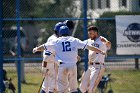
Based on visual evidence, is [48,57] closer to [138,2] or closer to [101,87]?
[101,87]

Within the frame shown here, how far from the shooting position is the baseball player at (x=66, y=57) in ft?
36.6

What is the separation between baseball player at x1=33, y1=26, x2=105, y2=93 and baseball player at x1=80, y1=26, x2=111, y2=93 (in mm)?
1249

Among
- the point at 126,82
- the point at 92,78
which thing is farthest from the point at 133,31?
the point at 92,78

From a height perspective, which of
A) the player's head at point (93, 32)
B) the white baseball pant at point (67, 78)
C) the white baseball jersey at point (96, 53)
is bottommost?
the white baseball pant at point (67, 78)

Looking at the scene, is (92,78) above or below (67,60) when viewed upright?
below

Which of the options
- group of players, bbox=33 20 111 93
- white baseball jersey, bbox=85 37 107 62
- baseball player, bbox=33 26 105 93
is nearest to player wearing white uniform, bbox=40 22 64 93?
group of players, bbox=33 20 111 93

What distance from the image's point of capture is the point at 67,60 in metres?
11.2

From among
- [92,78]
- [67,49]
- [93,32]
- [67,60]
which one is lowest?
[92,78]

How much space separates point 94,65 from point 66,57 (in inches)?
62.8

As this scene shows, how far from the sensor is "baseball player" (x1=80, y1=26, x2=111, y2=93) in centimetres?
1254

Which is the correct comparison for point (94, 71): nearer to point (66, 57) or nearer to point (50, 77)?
point (50, 77)

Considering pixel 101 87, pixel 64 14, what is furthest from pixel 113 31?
pixel 64 14

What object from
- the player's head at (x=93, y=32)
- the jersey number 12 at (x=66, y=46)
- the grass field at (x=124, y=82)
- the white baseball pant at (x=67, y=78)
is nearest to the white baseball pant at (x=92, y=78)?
the player's head at (x=93, y=32)

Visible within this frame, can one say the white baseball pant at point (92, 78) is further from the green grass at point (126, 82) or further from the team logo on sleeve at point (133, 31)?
the green grass at point (126, 82)
